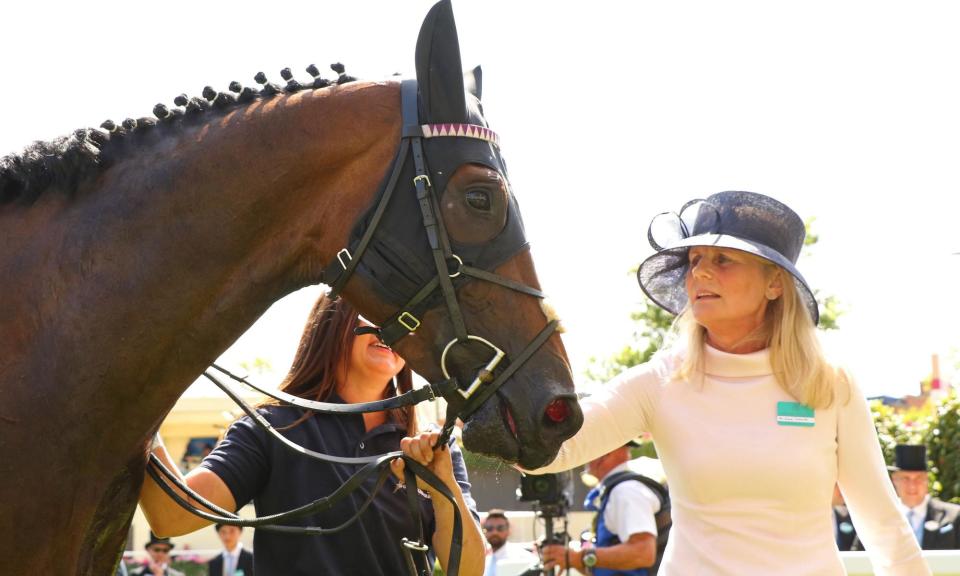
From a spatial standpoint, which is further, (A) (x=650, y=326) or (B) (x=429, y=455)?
(A) (x=650, y=326)

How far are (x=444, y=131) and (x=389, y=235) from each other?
31 centimetres

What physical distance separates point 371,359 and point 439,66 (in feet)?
3.69

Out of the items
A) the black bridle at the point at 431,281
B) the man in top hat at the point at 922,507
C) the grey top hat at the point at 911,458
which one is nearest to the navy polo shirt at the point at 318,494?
the black bridle at the point at 431,281

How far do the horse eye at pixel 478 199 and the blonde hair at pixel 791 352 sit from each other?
111 cm

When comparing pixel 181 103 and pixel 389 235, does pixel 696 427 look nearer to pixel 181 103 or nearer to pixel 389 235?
pixel 389 235

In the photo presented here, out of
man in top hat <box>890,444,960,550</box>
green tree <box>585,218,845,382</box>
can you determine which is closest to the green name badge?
man in top hat <box>890,444,960,550</box>

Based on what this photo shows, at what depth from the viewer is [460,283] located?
2.61m

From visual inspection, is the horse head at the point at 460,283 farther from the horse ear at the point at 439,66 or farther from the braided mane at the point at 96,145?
the braided mane at the point at 96,145

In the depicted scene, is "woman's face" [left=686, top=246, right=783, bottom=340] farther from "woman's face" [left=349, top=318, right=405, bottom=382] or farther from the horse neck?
the horse neck

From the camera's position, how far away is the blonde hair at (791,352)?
128 inches

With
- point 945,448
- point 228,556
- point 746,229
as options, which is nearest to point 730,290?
point 746,229

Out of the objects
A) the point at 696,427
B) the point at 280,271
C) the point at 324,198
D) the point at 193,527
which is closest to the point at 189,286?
the point at 280,271

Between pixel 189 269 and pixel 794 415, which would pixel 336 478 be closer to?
pixel 189 269

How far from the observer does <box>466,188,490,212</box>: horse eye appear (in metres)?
2.64
